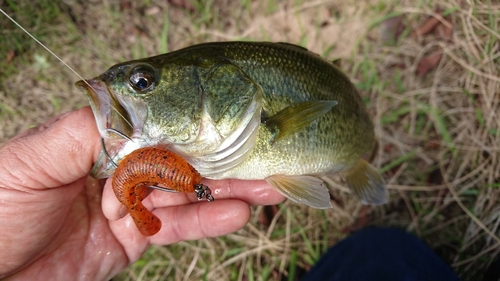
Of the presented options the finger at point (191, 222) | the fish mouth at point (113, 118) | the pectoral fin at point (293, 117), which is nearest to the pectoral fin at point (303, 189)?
the pectoral fin at point (293, 117)

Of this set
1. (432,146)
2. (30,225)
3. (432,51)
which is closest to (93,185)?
(30,225)

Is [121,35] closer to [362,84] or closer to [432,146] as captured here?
[362,84]

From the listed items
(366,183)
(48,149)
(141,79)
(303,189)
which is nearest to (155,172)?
(141,79)

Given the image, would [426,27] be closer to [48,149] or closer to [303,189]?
[303,189]

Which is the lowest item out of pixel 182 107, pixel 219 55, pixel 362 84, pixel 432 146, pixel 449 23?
pixel 432 146

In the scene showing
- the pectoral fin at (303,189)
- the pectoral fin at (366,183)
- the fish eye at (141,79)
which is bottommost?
the pectoral fin at (366,183)

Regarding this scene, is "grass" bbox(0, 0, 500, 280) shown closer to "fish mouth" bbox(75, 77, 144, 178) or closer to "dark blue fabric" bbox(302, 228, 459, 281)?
"dark blue fabric" bbox(302, 228, 459, 281)

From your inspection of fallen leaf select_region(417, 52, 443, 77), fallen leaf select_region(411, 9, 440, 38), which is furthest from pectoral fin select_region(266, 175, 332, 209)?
fallen leaf select_region(411, 9, 440, 38)

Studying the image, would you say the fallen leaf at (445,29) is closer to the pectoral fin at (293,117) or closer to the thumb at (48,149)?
the pectoral fin at (293,117)
